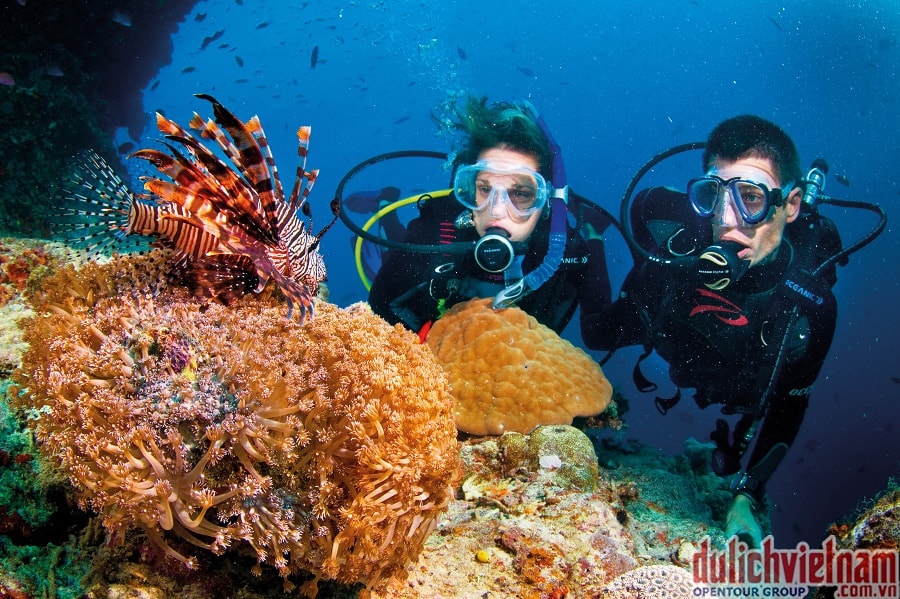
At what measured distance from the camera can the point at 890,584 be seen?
76.1 inches

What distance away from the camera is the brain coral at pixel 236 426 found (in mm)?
1846

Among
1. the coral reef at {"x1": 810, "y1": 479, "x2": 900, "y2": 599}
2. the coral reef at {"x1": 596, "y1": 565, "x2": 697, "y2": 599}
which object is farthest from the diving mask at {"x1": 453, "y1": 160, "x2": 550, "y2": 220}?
the coral reef at {"x1": 810, "y1": 479, "x2": 900, "y2": 599}

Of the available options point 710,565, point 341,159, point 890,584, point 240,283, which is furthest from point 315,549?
point 341,159

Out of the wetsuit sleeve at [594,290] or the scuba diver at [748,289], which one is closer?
the scuba diver at [748,289]

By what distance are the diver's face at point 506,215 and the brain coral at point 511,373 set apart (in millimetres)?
1345

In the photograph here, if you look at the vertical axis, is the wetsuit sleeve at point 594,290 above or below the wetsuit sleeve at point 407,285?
above

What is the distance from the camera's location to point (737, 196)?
5.43 meters

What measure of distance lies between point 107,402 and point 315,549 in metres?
1.09

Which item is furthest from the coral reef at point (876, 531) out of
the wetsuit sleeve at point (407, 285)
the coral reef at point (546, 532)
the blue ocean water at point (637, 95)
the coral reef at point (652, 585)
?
the blue ocean water at point (637, 95)

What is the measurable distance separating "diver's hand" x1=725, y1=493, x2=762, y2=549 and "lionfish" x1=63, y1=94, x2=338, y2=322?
3.74m

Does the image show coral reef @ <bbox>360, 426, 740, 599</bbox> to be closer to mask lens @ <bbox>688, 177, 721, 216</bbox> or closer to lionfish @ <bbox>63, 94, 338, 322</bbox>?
lionfish @ <bbox>63, 94, 338, 322</bbox>

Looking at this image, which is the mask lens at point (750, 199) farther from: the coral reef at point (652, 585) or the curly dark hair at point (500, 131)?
the coral reef at point (652, 585)

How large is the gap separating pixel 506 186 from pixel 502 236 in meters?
0.93

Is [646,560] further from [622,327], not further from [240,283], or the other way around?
[622,327]
